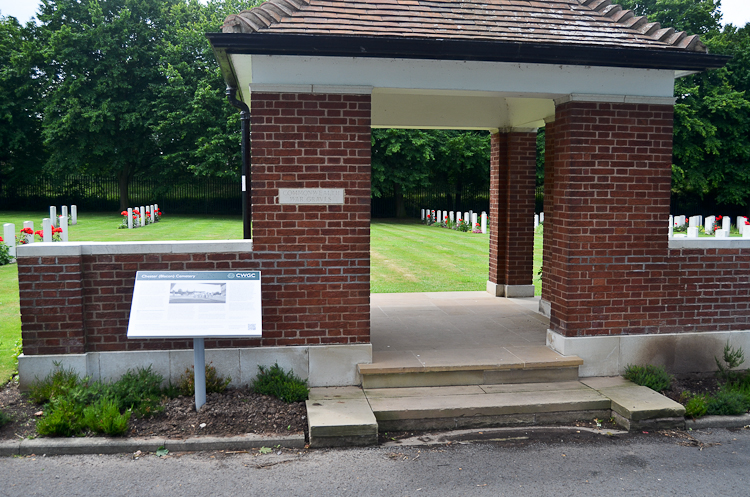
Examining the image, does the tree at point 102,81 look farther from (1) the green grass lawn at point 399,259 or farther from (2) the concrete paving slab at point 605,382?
(2) the concrete paving slab at point 605,382

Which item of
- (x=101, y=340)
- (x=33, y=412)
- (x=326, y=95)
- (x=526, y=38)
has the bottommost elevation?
(x=33, y=412)

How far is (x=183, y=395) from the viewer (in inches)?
224

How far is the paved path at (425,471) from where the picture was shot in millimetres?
4289

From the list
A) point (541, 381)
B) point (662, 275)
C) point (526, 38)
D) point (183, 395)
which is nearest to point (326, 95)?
point (526, 38)

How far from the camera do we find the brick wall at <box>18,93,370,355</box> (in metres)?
5.68

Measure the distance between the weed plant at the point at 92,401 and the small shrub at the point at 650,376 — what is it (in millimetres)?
4957

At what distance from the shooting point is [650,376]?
6.19 metres

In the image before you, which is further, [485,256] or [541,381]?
[485,256]

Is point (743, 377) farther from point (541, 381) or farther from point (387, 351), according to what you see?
point (387, 351)

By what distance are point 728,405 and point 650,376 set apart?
75 centimetres

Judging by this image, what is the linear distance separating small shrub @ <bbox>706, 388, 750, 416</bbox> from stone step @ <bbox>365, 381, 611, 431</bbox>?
1046 mm

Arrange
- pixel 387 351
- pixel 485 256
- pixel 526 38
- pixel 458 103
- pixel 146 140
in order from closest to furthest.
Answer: pixel 526 38 → pixel 387 351 → pixel 458 103 → pixel 485 256 → pixel 146 140

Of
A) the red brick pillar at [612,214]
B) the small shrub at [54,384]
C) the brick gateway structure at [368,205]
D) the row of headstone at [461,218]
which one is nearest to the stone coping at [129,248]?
the brick gateway structure at [368,205]

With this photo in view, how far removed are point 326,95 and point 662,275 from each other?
14.2 ft
